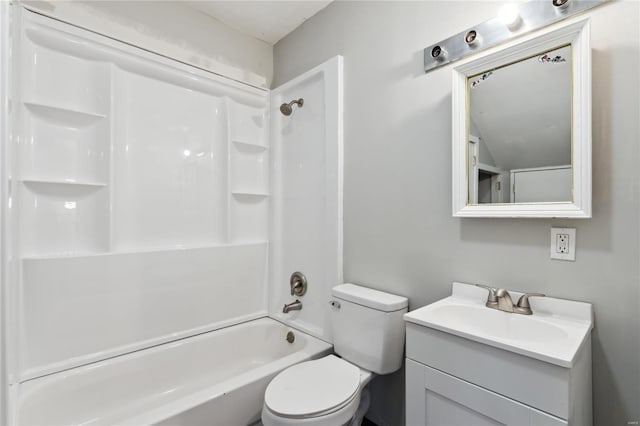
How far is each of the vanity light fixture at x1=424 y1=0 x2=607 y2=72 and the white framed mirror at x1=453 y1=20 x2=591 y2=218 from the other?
0.04 m

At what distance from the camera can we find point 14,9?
144 centimetres

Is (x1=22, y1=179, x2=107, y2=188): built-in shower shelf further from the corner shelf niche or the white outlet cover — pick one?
the white outlet cover

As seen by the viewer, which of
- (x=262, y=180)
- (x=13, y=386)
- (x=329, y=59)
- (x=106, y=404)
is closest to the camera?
(x=13, y=386)

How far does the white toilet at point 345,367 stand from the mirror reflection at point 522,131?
27.8 inches

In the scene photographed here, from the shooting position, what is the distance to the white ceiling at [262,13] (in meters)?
2.00

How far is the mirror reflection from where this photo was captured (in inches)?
44.1

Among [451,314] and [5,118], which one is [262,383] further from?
[5,118]

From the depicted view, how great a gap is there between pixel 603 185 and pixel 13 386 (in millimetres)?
2549

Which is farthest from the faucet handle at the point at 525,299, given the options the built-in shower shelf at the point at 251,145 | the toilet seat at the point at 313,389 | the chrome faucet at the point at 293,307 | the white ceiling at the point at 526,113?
the built-in shower shelf at the point at 251,145

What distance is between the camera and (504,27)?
1.24 meters

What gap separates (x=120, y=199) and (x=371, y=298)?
1528 millimetres

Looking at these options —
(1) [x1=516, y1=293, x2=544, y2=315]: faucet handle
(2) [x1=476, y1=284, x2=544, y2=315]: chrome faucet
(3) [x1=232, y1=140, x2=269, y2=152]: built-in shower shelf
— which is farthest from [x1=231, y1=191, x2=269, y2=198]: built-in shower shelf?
(1) [x1=516, y1=293, x2=544, y2=315]: faucet handle

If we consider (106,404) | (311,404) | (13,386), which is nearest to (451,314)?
(311,404)

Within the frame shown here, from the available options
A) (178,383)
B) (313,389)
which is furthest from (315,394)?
(178,383)
